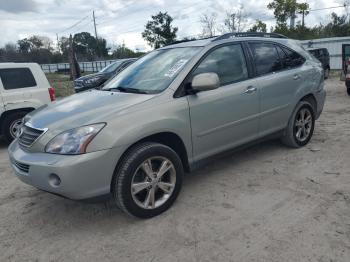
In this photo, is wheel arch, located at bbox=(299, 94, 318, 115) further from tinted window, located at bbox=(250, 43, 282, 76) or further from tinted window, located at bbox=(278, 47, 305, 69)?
tinted window, located at bbox=(250, 43, 282, 76)

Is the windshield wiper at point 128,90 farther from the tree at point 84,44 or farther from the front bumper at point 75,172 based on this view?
the tree at point 84,44

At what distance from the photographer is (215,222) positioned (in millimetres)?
3268

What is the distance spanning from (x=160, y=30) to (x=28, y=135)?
140ft

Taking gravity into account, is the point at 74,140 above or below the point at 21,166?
above

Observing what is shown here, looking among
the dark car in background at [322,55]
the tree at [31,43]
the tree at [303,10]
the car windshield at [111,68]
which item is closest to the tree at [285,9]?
the tree at [303,10]

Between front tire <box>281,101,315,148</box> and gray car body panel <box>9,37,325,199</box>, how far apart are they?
6.7 inches

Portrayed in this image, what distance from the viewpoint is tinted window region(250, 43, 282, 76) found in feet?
14.7

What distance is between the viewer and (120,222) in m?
3.41

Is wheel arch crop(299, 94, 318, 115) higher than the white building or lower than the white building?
lower

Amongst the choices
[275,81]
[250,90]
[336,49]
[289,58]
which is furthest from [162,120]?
[336,49]

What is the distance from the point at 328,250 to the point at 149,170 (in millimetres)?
1691

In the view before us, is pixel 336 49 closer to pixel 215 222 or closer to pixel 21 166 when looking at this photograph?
pixel 215 222

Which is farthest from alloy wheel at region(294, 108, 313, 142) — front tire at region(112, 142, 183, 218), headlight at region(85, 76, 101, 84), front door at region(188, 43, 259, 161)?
headlight at region(85, 76, 101, 84)

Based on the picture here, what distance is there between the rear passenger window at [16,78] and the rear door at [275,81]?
4.91 m
